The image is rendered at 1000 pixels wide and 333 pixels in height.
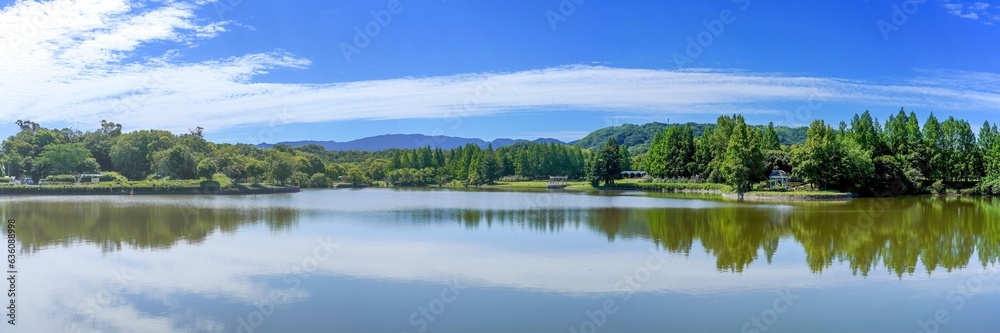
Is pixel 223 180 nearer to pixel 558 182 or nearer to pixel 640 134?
pixel 558 182

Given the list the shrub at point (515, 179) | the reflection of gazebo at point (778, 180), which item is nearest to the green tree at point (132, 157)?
the shrub at point (515, 179)

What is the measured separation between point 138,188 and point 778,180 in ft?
153

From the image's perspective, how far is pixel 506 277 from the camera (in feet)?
41.0

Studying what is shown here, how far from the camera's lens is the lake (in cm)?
934

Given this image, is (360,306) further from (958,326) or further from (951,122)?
(951,122)

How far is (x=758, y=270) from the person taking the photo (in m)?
13.4

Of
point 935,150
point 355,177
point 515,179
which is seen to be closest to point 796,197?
point 935,150

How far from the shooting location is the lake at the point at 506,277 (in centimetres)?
934

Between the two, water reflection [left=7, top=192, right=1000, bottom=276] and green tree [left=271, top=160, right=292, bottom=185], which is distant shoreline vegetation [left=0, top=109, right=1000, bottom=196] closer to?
green tree [left=271, top=160, right=292, bottom=185]

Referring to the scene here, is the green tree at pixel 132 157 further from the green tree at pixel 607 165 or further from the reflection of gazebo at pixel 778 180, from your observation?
the reflection of gazebo at pixel 778 180

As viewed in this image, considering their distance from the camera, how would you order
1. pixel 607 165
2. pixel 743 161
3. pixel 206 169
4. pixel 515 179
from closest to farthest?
pixel 743 161 → pixel 206 169 → pixel 607 165 → pixel 515 179

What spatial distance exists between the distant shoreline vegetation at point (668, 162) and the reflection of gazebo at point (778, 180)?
2.21 feet

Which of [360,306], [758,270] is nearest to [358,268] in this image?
[360,306]

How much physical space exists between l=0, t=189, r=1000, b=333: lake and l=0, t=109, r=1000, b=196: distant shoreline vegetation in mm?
21959
